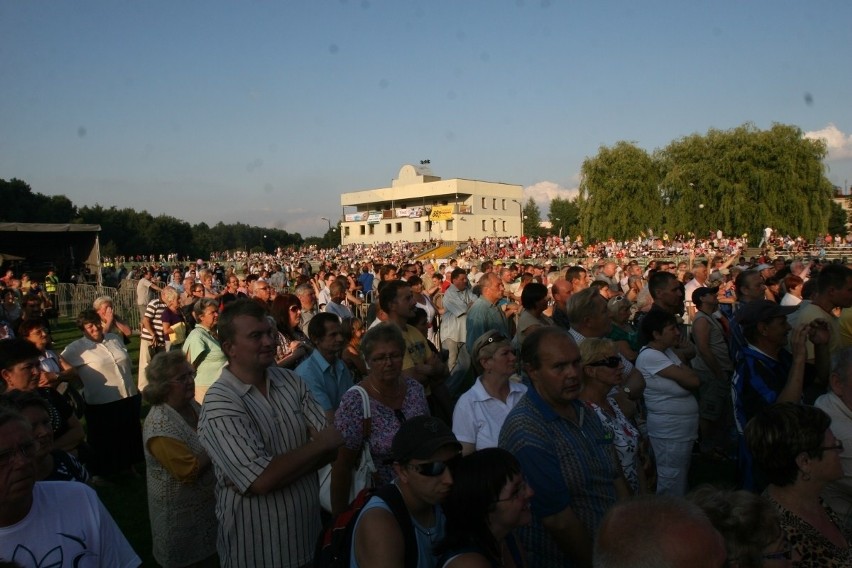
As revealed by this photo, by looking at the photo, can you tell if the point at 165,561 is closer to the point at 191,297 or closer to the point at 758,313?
the point at 758,313

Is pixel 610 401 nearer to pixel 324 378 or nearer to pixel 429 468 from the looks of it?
pixel 429 468

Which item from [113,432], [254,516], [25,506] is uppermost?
[25,506]

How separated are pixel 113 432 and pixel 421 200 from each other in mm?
87347

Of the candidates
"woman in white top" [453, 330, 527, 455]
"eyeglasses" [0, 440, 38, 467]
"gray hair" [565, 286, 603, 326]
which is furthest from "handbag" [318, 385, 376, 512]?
"gray hair" [565, 286, 603, 326]

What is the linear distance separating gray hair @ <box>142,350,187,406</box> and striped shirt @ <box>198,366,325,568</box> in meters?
1.02

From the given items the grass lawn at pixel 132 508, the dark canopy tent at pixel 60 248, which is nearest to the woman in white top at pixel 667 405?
the grass lawn at pixel 132 508

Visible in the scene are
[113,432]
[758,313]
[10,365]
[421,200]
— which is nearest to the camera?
[10,365]

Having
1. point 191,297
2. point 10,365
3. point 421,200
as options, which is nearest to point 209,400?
point 10,365

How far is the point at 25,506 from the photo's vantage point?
2303 mm

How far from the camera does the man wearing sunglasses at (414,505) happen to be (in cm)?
222

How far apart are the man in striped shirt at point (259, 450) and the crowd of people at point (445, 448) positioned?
0.03 feet

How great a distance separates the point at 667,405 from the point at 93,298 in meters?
21.6

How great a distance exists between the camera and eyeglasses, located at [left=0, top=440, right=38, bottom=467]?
222cm

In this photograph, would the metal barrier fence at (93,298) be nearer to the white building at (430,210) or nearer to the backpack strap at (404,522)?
the backpack strap at (404,522)
